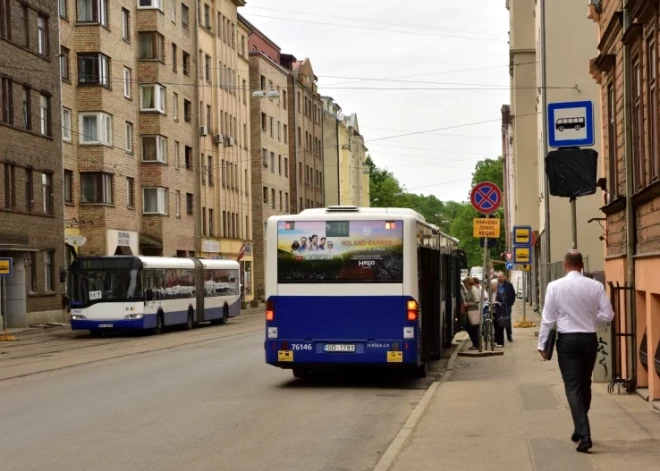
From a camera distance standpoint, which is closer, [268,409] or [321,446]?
[321,446]

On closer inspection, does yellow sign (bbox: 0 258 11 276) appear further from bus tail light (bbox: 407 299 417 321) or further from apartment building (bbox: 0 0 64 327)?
bus tail light (bbox: 407 299 417 321)

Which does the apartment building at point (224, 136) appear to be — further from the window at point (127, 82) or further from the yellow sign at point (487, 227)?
the yellow sign at point (487, 227)

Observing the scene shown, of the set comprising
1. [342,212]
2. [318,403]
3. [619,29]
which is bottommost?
[318,403]

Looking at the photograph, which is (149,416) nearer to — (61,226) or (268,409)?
(268,409)

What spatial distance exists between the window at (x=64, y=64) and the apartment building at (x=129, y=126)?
0.04 meters

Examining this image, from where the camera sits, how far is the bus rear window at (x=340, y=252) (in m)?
17.6

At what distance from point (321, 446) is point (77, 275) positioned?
26950 mm

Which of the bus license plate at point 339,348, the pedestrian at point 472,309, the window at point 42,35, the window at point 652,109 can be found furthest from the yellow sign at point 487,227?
the window at point 42,35

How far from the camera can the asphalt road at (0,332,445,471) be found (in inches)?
416

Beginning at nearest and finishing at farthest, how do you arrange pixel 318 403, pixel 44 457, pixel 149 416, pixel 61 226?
pixel 44 457 < pixel 149 416 < pixel 318 403 < pixel 61 226

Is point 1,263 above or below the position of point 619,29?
below

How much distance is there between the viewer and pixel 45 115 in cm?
4750

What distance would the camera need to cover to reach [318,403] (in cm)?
1553

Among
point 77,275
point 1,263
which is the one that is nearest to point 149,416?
point 1,263
